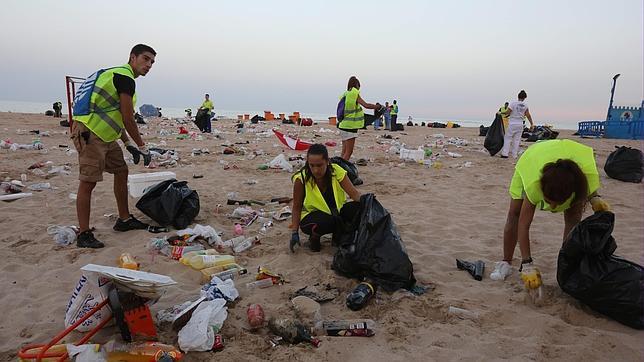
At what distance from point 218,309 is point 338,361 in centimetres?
72

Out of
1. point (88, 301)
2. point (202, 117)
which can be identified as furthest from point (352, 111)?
point (202, 117)

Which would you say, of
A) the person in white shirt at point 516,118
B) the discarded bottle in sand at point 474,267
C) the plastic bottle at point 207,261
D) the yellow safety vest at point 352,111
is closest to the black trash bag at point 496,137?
the person in white shirt at point 516,118

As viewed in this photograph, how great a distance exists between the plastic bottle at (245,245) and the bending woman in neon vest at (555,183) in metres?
1.98

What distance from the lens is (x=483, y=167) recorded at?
761 cm

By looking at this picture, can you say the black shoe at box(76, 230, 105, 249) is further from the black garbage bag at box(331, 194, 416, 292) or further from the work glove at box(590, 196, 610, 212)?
the work glove at box(590, 196, 610, 212)

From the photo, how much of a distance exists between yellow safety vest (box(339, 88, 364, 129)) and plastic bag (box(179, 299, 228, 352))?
4528 mm

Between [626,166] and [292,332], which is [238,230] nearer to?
[292,332]

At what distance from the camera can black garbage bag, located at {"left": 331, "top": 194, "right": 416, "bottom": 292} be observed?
2543 mm

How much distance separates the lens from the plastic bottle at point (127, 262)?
2.67m

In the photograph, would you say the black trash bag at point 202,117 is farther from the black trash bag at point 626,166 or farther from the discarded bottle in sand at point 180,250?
the black trash bag at point 626,166

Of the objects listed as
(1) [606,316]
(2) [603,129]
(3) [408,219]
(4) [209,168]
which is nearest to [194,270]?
(3) [408,219]

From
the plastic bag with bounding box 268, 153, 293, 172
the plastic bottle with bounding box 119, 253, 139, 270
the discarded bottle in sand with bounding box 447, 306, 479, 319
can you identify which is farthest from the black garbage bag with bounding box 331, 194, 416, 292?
the plastic bag with bounding box 268, 153, 293, 172

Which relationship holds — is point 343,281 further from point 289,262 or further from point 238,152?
point 238,152

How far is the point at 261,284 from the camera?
8.56ft
